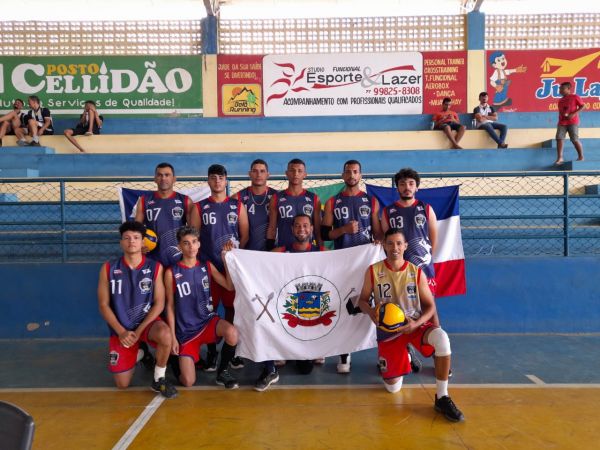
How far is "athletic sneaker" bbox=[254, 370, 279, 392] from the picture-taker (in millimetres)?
4254

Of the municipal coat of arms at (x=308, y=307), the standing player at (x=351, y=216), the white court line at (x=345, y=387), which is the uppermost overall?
the standing player at (x=351, y=216)

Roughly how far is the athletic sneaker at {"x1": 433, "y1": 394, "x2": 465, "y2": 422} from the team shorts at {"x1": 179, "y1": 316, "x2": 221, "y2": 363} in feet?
6.57

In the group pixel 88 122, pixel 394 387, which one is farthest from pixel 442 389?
pixel 88 122

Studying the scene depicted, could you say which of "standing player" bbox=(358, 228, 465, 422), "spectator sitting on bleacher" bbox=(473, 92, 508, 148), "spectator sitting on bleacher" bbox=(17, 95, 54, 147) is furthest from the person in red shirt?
"spectator sitting on bleacher" bbox=(17, 95, 54, 147)

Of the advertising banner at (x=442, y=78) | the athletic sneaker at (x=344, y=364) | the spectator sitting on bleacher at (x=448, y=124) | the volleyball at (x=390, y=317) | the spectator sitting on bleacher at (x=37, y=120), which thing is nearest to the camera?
the volleyball at (x=390, y=317)

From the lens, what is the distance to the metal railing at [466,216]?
6235 mm

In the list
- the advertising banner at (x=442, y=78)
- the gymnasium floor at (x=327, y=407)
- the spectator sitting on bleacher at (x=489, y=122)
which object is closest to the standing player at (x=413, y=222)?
the gymnasium floor at (x=327, y=407)

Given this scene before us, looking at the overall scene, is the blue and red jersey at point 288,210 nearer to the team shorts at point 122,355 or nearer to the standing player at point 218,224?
the standing player at point 218,224

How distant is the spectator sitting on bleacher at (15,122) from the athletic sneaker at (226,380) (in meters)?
9.08

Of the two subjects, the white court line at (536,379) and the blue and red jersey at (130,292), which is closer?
the white court line at (536,379)

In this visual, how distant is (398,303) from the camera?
168 inches

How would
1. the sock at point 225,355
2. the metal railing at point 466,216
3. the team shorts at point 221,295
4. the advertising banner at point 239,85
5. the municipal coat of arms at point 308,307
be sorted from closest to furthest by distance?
the sock at point 225,355 → the municipal coat of arms at point 308,307 → the team shorts at point 221,295 → the metal railing at point 466,216 → the advertising banner at point 239,85

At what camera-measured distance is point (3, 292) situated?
611 cm

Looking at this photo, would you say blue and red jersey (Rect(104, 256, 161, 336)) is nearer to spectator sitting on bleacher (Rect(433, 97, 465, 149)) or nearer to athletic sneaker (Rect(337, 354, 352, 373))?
athletic sneaker (Rect(337, 354, 352, 373))
